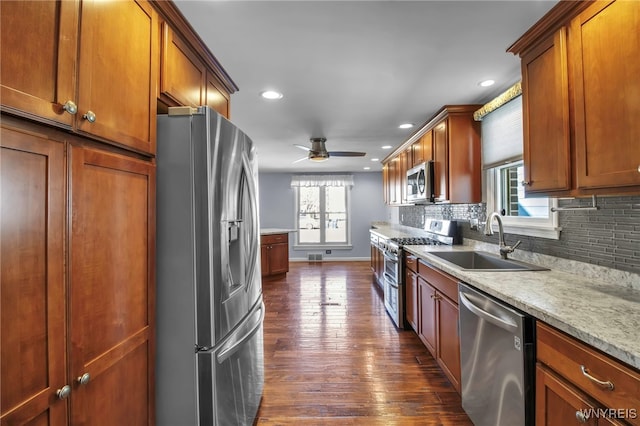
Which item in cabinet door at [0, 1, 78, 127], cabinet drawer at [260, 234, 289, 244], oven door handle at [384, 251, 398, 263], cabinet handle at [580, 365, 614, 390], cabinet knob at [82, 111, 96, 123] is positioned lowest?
cabinet handle at [580, 365, 614, 390]

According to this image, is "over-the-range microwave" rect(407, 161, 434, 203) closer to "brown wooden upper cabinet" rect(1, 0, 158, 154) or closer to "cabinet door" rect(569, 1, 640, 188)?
"cabinet door" rect(569, 1, 640, 188)

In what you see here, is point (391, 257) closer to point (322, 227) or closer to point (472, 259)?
point (472, 259)

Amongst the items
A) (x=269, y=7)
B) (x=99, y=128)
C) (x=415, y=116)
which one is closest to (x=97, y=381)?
(x=99, y=128)

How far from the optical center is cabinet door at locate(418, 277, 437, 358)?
2.32 meters

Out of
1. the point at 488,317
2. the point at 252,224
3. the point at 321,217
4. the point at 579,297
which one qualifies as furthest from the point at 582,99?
the point at 321,217

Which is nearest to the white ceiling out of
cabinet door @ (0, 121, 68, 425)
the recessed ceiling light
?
the recessed ceiling light

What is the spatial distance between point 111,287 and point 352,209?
6.86 meters

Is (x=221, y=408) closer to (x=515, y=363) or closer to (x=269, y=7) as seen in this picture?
(x=515, y=363)

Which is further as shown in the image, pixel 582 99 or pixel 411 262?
pixel 411 262

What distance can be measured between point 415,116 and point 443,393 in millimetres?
2690

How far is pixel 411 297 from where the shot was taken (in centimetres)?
293

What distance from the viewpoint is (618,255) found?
1.49 metres

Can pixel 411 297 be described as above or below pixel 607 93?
below

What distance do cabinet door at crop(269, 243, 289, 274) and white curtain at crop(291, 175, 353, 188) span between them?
7.11 ft
